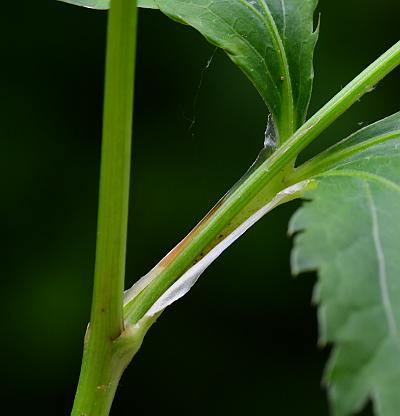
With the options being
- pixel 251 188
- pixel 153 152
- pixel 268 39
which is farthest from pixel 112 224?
pixel 153 152

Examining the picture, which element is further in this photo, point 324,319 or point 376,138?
point 376,138

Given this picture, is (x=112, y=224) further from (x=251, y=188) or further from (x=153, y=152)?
(x=153, y=152)

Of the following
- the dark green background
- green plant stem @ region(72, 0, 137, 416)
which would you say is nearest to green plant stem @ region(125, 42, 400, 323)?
green plant stem @ region(72, 0, 137, 416)

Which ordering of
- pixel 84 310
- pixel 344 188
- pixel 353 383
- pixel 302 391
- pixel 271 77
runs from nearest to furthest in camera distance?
pixel 353 383 → pixel 344 188 → pixel 271 77 → pixel 84 310 → pixel 302 391

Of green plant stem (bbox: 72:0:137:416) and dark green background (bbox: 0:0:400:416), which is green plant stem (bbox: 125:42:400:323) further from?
dark green background (bbox: 0:0:400:416)

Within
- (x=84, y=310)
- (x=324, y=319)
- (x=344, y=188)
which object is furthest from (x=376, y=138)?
(x=84, y=310)

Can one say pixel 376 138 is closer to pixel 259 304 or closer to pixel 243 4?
pixel 243 4
